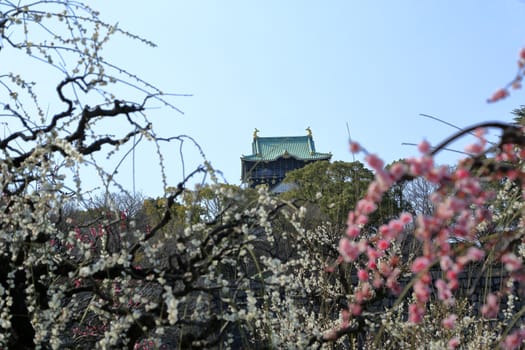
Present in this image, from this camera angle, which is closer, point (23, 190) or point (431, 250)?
point (431, 250)

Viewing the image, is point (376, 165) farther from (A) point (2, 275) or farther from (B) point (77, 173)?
(A) point (2, 275)

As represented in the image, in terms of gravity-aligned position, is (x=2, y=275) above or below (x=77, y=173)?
below

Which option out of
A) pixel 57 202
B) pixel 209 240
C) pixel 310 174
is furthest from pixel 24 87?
pixel 310 174

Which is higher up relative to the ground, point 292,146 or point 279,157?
point 292,146

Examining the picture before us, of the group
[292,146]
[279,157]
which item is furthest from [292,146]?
[279,157]

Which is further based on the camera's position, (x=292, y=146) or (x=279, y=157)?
(x=292, y=146)

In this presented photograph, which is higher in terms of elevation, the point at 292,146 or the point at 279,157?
the point at 292,146

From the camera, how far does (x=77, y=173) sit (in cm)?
254

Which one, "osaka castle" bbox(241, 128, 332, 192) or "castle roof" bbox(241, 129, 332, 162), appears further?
"castle roof" bbox(241, 129, 332, 162)

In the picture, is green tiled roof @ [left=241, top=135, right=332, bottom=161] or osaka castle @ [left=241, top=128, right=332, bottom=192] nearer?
osaka castle @ [left=241, top=128, right=332, bottom=192]

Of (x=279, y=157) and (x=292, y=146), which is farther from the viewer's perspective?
(x=292, y=146)

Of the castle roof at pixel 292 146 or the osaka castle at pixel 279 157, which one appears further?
the castle roof at pixel 292 146

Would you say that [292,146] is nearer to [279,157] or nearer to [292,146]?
[292,146]

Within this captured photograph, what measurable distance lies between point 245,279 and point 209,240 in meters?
0.22
